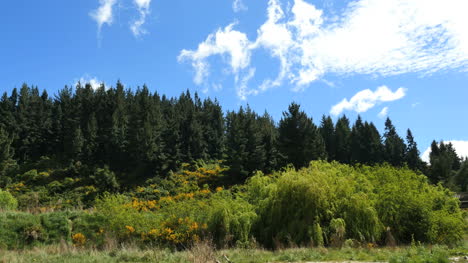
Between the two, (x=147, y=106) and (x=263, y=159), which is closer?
(x=263, y=159)

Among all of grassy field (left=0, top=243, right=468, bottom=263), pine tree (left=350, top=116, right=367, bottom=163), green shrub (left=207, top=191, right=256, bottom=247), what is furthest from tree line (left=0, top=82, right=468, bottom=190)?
grassy field (left=0, top=243, right=468, bottom=263)

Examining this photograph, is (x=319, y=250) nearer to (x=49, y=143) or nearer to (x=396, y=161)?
(x=396, y=161)

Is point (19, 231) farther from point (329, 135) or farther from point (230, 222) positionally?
point (329, 135)

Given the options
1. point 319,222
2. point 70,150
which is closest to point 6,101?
point 70,150

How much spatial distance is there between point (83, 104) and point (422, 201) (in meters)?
70.3

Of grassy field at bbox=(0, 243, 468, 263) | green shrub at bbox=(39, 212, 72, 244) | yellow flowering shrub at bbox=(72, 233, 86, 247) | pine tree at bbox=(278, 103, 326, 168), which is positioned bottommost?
grassy field at bbox=(0, 243, 468, 263)

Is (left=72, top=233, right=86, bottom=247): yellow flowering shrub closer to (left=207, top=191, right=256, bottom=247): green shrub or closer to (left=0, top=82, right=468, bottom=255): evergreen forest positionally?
(left=0, top=82, right=468, bottom=255): evergreen forest

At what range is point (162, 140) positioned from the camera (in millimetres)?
53875

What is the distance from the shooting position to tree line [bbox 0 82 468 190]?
4466cm

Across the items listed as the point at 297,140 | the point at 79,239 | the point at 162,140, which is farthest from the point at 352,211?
the point at 162,140

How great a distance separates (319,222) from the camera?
1470cm

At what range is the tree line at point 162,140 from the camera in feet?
147

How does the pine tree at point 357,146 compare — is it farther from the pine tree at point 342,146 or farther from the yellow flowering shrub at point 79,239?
the yellow flowering shrub at point 79,239

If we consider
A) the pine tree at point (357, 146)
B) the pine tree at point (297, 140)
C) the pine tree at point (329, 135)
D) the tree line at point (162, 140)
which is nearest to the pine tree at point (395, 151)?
the tree line at point (162, 140)
